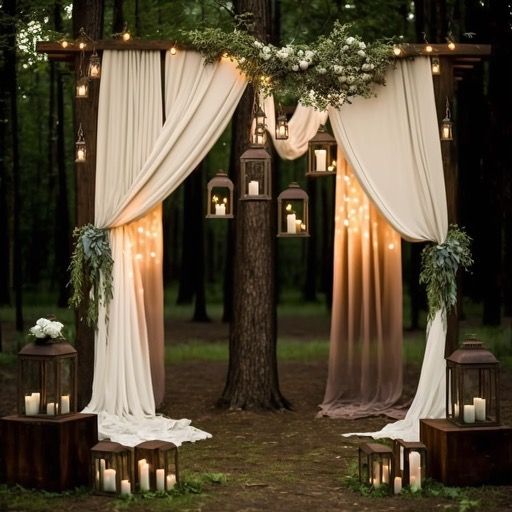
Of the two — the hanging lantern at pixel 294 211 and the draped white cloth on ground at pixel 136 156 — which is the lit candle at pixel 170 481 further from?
the hanging lantern at pixel 294 211

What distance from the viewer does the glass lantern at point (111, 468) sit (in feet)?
19.7

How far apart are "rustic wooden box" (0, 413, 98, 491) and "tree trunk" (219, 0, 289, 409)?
12.3ft

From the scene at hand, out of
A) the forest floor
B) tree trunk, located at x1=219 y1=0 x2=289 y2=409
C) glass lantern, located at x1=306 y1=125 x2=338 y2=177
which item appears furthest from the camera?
tree trunk, located at x1=219 y1=0 x2=289 y2=409

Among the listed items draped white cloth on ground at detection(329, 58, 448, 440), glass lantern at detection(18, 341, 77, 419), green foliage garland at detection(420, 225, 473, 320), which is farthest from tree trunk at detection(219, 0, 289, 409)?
glass lantern at detection(18, 341, 77, 419)

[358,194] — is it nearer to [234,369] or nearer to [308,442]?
[234,369]

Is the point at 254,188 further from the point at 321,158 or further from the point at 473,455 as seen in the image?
the point at 473,455

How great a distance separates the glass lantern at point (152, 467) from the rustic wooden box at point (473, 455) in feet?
6.14

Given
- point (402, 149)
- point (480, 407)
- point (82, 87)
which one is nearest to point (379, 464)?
point (480, 407)

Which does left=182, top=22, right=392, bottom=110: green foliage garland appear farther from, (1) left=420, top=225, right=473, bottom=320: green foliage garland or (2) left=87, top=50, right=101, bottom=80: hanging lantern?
(1) left=420, top=225, right=473, bottom=320: green foliage garland

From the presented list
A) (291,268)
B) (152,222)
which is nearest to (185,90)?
(152,222)

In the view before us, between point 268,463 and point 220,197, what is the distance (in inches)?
110

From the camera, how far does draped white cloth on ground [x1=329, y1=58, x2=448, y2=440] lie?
8867mm

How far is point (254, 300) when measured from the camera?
983 centimetres

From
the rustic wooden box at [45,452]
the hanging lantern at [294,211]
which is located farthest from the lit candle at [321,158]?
the rustic wooden box at [45,452]
